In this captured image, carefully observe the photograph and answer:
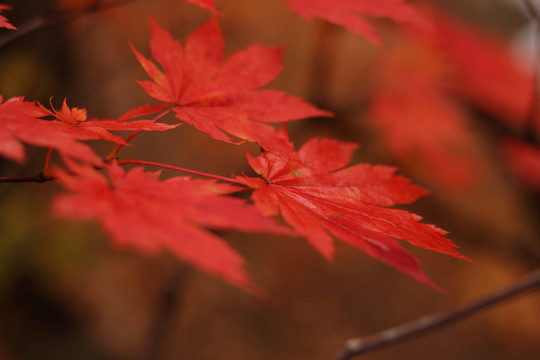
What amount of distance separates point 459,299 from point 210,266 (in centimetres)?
274

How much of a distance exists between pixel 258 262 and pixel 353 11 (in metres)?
2.02

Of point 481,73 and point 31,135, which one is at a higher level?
point 481,73

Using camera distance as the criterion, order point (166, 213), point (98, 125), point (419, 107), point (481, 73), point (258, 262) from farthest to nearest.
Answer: point (258, 262), point (481, 73), point (419, 107), point (98, 125), point (166, 213)

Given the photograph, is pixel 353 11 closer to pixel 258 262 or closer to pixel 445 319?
pixel 445 319

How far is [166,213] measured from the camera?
0.32m

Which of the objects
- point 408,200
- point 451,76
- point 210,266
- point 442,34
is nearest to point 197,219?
point 210,266

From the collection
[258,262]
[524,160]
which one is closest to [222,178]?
[524,160]

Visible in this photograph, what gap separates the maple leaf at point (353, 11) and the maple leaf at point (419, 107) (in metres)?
1.18

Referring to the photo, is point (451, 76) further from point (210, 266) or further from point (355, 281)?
point (210, 266)

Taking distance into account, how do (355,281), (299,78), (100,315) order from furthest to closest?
(299,78) → (355,281) → (100,315)

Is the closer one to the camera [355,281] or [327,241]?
[327,241]

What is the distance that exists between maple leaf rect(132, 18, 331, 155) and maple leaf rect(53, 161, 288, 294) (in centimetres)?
13

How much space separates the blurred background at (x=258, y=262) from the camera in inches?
76.7

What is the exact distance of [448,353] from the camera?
93.9 inches
